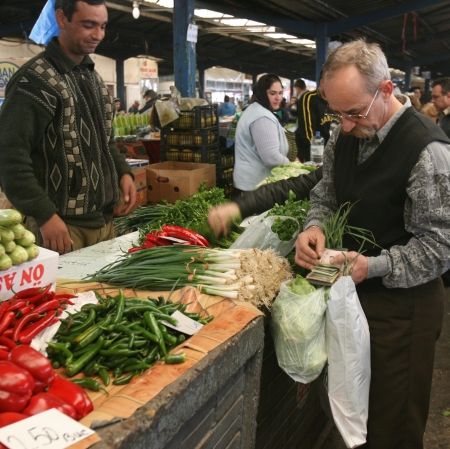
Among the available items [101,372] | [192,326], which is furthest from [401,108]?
[101,372]

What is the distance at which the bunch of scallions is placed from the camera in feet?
7.53

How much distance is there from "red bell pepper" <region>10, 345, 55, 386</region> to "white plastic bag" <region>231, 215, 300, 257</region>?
148 cm

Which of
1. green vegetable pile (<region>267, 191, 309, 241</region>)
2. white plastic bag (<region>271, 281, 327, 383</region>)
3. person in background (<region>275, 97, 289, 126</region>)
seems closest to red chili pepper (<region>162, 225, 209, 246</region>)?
green vegetable pile (<region>267, 191, 309, 241</region>)

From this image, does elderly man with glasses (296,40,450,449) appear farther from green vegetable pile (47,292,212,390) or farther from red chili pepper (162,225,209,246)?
green vegetable pile (47,292,212,390)

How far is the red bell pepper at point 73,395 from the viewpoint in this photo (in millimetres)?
1376

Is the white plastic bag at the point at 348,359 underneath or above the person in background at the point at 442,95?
underneath

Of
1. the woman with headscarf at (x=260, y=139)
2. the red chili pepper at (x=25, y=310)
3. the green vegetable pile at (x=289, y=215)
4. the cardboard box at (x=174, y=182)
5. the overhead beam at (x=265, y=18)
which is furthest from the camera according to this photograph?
the overhead beam at (x=265, y=18)

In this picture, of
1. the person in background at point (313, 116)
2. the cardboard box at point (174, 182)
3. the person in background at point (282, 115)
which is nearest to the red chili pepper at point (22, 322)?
the cardboard box at point (174, 182)

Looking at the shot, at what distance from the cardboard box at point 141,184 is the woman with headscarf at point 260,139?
1.48 m

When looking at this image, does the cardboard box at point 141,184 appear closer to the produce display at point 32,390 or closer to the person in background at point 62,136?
the person in background at point 62,136

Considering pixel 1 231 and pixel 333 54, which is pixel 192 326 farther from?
pixel 333 54

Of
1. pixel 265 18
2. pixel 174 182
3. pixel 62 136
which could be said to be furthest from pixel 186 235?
pixel 265 18

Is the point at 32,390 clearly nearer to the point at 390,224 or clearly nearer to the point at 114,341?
the point at 114,341

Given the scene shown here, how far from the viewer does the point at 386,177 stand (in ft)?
7.10
